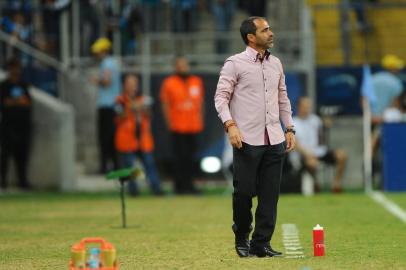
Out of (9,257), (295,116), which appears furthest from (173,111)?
(9,257)

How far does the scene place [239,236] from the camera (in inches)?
434

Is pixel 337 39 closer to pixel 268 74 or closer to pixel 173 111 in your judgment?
pixel 173 111

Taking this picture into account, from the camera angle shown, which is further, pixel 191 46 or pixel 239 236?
pixel 191 46

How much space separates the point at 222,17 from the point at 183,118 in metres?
3.88

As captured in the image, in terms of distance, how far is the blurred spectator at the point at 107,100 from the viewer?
76.2 feet

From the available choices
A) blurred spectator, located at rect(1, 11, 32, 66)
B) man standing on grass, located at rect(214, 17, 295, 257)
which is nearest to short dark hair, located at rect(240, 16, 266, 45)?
man standing on grass, located at rect(214, 17, 295, 257)

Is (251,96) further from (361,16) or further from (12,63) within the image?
(361,16)

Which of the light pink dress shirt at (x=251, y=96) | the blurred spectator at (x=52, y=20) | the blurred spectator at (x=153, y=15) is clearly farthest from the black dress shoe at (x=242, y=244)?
the blurred spectator at (x=52, y=20)

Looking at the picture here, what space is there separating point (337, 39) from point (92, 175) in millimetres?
5413

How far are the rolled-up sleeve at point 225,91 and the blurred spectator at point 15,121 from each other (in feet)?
41.0

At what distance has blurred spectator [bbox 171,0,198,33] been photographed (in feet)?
82.5

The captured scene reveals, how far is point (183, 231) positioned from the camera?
1424 cm

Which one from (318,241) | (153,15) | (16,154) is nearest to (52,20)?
(153,15)

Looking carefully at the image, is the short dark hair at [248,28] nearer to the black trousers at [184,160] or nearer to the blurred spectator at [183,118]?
the blurred spectator at [183,118]
